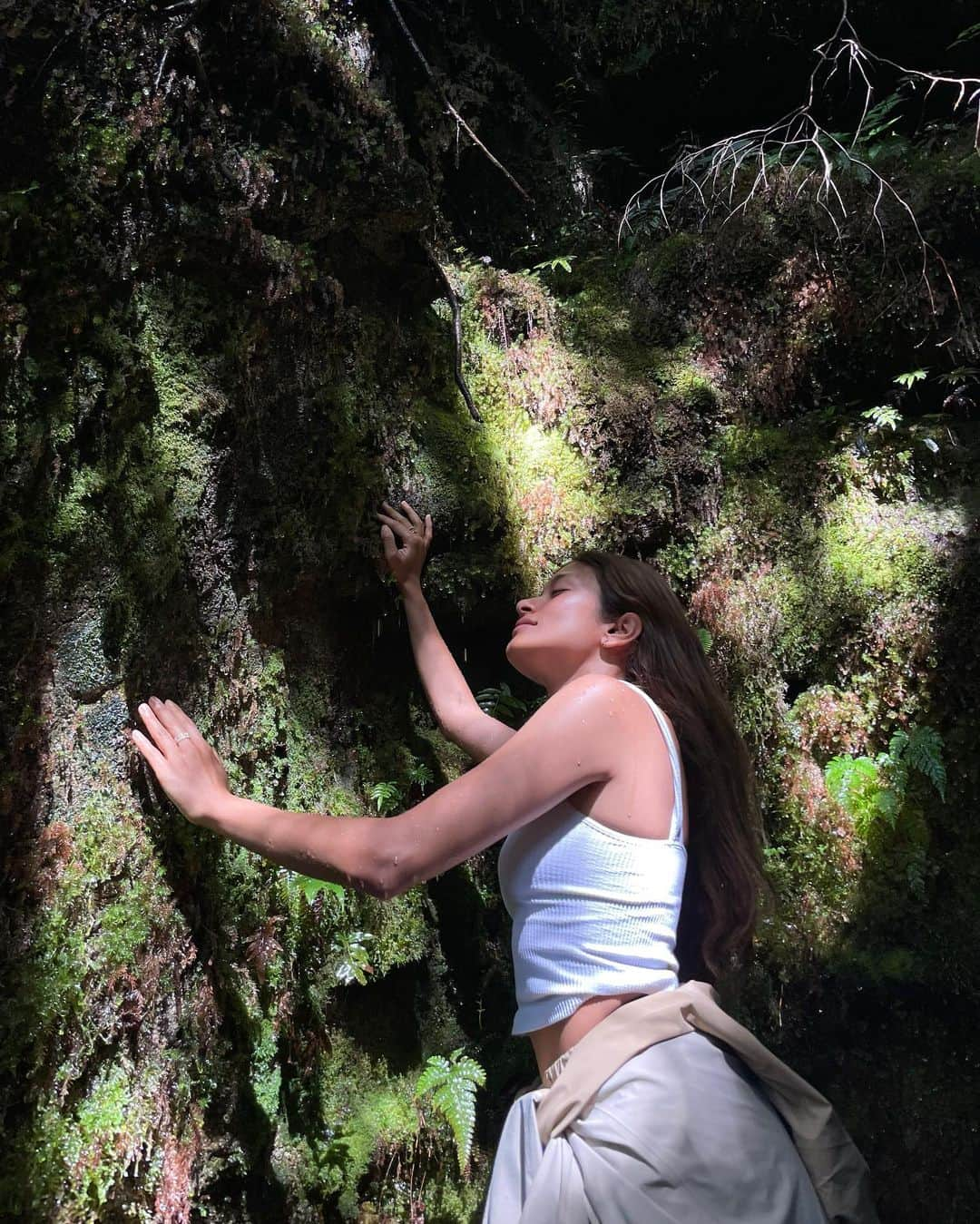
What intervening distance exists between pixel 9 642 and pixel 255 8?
2.89m

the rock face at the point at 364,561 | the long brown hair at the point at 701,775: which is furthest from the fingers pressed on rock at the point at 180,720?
the long brown hair at the point at 701,775

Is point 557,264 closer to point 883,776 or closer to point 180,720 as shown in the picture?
point 883,776

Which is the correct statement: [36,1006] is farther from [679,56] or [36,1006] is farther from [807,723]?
[679,56]

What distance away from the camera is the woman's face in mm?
3035

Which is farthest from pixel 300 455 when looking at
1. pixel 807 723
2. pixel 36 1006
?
pixel 807 723

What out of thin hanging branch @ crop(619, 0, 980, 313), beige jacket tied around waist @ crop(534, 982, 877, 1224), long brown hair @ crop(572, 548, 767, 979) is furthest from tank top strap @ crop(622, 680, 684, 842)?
thin hanging branch @ crop(619, 0, 980, 313)

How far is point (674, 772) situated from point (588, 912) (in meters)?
0.48

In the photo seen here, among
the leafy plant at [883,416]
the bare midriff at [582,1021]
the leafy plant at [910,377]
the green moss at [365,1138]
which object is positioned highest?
the leafy plant at [910,377]

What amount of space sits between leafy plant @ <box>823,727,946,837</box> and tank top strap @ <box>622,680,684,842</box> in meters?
2.34

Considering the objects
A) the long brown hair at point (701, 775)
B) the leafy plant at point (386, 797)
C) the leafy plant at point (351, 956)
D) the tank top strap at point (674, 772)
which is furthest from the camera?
the leafy plant at point (386, 797)

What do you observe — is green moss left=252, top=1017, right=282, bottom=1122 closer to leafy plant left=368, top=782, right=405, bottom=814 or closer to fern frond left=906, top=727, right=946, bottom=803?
leafy plant left=368, top=782, right=405, bottom=814

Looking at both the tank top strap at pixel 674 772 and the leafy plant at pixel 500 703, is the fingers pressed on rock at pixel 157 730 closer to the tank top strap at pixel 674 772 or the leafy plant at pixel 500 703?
the tank top strap at pixel 674 772

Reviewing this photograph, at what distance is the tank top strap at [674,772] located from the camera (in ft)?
8.55

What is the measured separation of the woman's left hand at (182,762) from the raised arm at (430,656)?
1005mm
